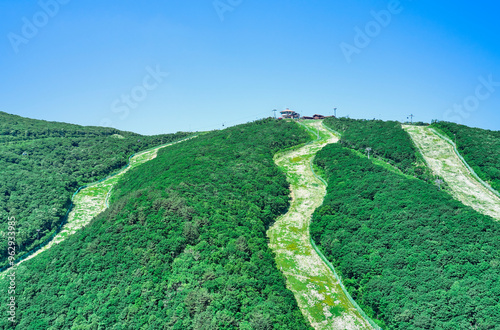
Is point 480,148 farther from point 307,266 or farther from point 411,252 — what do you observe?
point 307,266

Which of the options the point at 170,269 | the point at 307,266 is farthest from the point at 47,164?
the point at 307,266

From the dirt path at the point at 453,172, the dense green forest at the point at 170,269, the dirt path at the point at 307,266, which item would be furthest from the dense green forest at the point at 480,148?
the dense green forest at the point at 170,269

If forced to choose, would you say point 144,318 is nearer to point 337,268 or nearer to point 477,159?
point 337,268

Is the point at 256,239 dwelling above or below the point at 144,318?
above

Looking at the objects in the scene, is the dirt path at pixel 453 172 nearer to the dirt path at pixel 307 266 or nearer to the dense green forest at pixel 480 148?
the dense green forest at pixel 480 148

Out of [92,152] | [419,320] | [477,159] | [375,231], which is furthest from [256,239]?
[92,152]

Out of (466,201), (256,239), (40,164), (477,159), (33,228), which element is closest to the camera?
(256,239)
